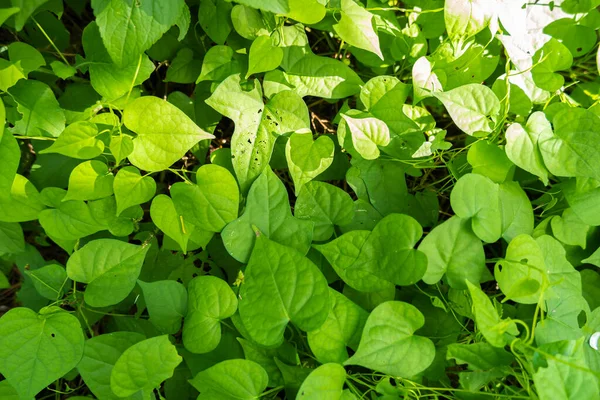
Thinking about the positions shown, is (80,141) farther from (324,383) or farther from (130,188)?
(324,383)

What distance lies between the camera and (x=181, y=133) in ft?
3.05

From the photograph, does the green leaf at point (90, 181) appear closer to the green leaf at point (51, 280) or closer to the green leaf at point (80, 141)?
the green leaf at point (80, 141)

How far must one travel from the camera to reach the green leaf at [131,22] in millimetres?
750

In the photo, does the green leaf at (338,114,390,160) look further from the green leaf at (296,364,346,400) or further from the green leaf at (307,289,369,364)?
the green leaf at (296,364,346,400)

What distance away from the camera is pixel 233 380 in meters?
0.87

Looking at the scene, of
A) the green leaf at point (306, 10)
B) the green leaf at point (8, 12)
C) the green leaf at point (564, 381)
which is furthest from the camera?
the green leaf at point (306, 10)

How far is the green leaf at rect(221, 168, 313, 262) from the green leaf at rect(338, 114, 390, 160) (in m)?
0.17

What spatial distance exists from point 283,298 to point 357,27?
1.79 ft

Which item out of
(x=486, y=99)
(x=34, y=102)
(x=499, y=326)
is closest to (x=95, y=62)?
(x=34, y=102)

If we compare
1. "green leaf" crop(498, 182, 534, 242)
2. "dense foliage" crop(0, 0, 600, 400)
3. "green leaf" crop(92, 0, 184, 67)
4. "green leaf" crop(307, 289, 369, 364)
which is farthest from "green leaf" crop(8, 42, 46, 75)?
"green leaf" crop(498, 182, 534, 242)

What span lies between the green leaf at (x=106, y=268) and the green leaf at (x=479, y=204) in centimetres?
61

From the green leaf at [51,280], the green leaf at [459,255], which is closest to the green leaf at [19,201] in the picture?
the green leaf at [51,280]

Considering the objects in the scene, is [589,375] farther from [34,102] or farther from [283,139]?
[34,102]

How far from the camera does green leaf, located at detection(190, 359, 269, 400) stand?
0.87 metres
